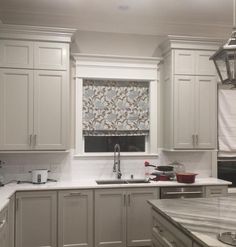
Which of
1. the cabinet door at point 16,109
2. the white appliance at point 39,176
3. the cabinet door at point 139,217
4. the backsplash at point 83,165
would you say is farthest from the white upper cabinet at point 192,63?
the white appliance at point 39,176

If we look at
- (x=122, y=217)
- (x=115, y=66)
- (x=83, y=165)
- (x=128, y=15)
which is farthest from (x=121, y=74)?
(x=122, y=217)

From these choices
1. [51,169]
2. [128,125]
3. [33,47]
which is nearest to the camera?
[33,47]

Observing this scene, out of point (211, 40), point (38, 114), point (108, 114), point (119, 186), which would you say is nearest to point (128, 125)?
point (108, 114)

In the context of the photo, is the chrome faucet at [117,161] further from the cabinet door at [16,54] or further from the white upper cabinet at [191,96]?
the cabinet door at [16,54]

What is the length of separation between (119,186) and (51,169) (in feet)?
3.32

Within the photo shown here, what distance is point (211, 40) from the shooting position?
171 inches

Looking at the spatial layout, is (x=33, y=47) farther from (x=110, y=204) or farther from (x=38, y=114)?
(x=110, y=204)

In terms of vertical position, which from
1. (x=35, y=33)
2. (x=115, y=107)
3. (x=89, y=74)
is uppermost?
(x=35, y=33)

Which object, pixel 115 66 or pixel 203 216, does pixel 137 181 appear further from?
pixel 203 216

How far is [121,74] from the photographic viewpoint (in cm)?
445

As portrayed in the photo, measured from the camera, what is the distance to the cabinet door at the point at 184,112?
425cm

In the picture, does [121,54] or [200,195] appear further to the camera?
[121,54]

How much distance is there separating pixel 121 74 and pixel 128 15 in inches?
31.8

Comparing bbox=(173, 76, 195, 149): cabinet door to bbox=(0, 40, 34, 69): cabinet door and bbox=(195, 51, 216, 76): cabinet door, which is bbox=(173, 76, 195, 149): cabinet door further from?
bbox=(0, 40, 34, 69): cabinet door
